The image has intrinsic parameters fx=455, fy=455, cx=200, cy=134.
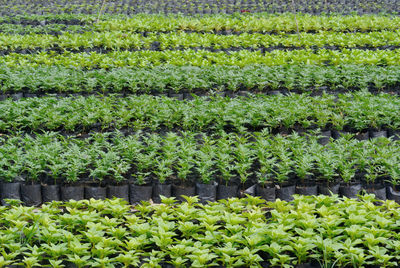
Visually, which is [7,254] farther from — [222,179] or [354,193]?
[354,193]

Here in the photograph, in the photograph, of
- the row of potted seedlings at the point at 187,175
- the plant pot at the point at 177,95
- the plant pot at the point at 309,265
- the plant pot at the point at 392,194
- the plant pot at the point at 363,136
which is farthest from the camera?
the plant pot at the point at 177,95

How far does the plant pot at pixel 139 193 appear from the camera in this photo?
4.70 meters

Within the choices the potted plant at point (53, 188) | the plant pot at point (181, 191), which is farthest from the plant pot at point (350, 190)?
the potted plant at point (53, 188)

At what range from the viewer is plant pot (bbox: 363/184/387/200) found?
462 centimetres

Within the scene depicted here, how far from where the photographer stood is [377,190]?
463 cm

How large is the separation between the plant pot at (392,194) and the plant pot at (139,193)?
7.93 feet

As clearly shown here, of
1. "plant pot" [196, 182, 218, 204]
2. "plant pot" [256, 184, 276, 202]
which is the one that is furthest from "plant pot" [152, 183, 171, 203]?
"plant pot" [256, 184, 276, 202]

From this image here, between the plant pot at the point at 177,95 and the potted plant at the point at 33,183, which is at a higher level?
the plant pot at the point at 177,95

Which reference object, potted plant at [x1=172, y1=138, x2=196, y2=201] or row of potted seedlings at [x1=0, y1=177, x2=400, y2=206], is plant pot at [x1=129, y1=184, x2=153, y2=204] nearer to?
row of potted seedlings at [x1=0, y1=177, x2=400, y2=206]

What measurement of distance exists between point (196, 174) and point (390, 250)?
7.10 ft

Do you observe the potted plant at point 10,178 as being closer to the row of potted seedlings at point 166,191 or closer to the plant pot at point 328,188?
the row of potted seedlings at point 166,191

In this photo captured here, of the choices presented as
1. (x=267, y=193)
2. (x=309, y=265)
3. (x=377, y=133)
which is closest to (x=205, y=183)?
(x=267, y=193)

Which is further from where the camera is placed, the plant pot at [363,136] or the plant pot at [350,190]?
the plant pot at [363,136]

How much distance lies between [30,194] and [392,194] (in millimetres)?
3669
